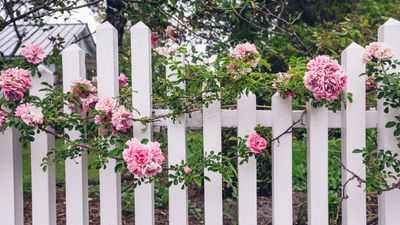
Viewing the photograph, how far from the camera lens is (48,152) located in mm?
1945

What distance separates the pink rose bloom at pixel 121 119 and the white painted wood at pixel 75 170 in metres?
0.23

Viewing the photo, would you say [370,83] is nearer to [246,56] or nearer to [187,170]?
[246,56]

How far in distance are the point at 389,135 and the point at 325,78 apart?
1.37 ft

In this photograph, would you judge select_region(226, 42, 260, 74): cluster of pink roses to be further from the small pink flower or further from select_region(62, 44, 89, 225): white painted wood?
select_region(62, 44, 89, 225): white painted wood

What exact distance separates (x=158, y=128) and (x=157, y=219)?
42.3 inches

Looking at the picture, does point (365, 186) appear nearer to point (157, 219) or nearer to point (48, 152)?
point (48, 152)

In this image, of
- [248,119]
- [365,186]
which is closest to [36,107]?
[248,119]

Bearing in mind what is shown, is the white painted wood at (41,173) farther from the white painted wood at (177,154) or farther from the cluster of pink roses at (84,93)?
the white painted wood at (177,154)

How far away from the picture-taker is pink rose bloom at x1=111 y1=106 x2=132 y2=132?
182 cm

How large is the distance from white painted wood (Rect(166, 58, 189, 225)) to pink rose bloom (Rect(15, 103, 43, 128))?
51 centimetres

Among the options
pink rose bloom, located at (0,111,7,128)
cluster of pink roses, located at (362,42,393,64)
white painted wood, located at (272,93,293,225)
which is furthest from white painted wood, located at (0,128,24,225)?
cluster of pink roses, located at (362,42,393,64)

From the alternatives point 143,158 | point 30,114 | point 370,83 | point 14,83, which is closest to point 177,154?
point 143,158

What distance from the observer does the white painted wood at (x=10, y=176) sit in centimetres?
199

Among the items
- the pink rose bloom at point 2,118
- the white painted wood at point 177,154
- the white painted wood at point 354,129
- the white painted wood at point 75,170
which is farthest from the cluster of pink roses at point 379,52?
the pink rose bloom at point 2,118
